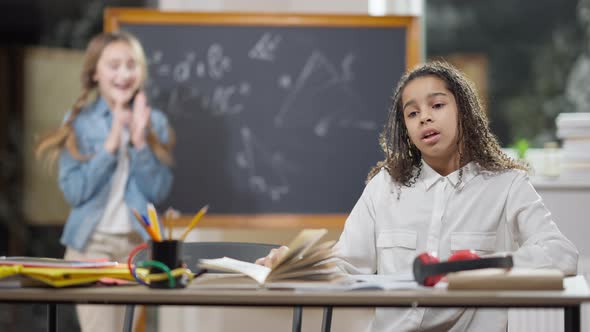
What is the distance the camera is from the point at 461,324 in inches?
75.2

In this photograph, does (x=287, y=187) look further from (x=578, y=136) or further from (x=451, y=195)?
(x=451, y=195)

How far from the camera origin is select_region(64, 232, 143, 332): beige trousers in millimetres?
3314

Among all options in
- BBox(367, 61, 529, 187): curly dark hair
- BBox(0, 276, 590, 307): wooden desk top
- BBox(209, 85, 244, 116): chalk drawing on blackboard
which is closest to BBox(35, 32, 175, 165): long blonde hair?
BBox(209, 85, 244, 116): chalk drawing on blackboard

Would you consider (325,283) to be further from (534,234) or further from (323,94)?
(323,94)

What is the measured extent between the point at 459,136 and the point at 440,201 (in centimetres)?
17

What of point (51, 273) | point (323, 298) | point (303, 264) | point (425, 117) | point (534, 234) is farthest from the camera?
point (425, 117)

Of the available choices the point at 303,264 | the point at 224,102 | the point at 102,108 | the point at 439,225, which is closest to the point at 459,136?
the point at 439,225

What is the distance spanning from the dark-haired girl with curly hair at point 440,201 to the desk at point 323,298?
518 mm

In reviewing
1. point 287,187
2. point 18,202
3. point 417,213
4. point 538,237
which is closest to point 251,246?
point 417,213

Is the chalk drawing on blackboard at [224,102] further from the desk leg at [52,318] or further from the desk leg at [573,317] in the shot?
the desk leg at [573,317]

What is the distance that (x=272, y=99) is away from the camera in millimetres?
3582

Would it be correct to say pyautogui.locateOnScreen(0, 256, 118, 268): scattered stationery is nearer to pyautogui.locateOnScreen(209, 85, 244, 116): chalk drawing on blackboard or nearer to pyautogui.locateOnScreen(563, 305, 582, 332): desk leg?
pyautogui.locateOnScreen(563, 305, 582, 332): desk leg

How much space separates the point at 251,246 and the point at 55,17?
2861mm

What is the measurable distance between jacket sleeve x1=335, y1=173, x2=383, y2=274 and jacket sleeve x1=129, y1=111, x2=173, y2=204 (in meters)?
1.52
